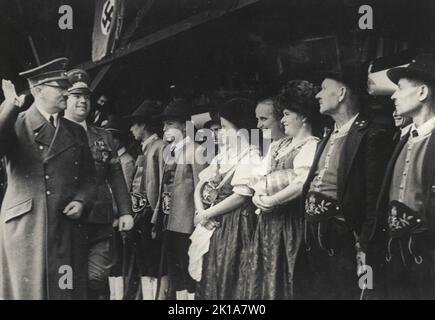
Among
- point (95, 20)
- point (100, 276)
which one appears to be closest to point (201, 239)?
point (100, 276)

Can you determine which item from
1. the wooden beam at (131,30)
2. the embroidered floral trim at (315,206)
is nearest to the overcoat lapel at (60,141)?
the wooden beam at (131,30)

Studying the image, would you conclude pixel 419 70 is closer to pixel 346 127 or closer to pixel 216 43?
pixel 346 127

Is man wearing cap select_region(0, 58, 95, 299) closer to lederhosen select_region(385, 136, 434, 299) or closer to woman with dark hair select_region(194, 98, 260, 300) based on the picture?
woman with dark hair select_region(194, 98, 260, 300)

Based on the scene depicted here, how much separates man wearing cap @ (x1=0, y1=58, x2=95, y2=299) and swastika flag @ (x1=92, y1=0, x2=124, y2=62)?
868mm

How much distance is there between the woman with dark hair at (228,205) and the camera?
23.9 feet

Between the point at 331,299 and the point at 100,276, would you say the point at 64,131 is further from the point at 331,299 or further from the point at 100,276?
the point at 331,299

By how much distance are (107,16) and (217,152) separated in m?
1.77

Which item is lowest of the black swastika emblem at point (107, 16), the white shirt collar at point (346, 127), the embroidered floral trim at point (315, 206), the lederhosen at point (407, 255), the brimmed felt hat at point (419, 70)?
the lederhosen at point (407, 255)

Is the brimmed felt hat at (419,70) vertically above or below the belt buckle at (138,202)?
above

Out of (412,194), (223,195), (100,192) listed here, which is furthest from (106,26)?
(412,194)

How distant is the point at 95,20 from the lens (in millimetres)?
7625

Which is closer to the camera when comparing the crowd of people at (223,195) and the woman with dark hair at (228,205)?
the crowd of people at (223,195)

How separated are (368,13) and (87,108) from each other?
9.60 ft

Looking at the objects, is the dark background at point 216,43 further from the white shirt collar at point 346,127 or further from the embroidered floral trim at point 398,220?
the embroidered floral trim at point 398,220
